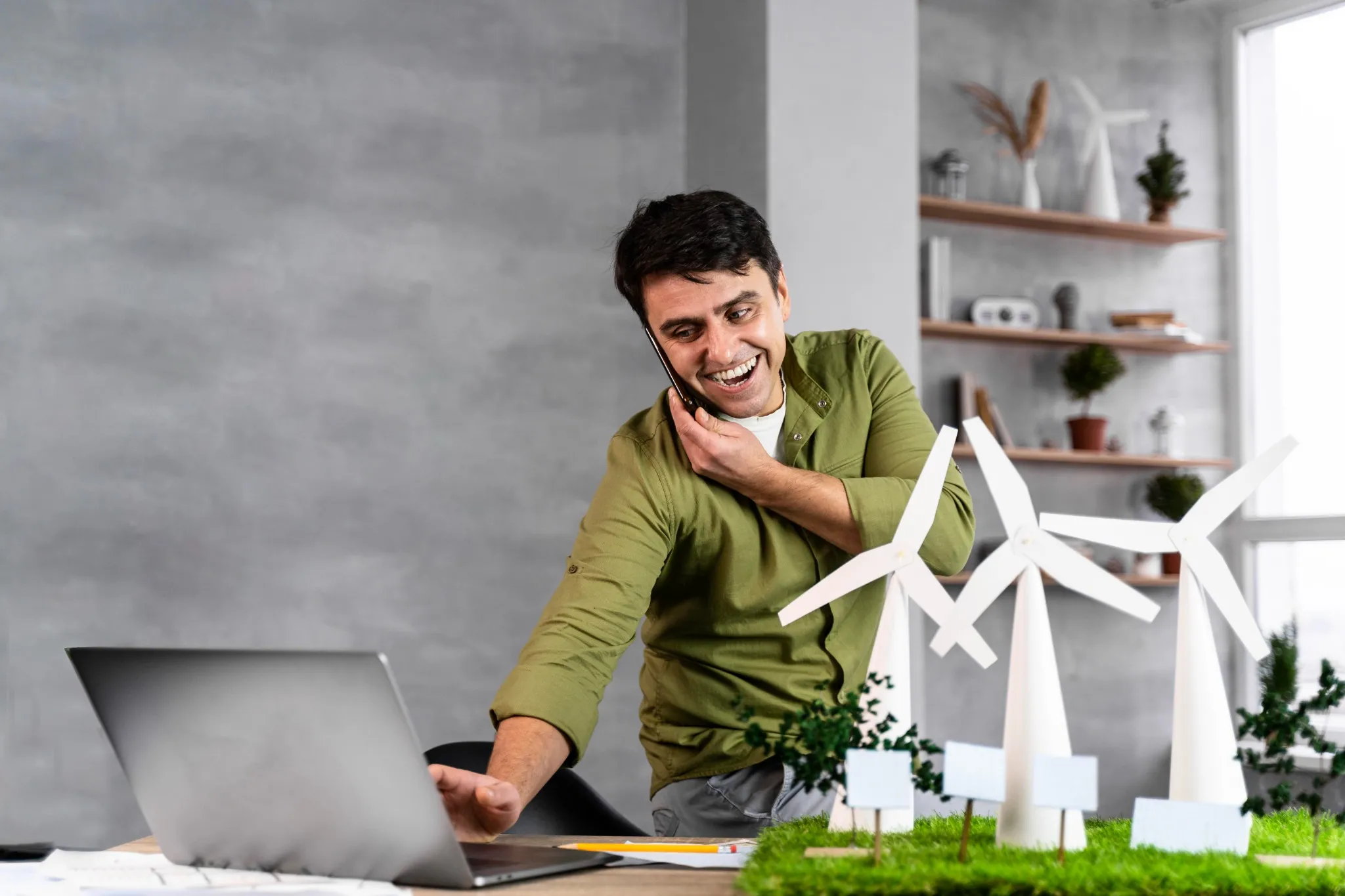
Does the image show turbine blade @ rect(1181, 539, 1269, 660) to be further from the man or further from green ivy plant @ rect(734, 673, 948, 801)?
the man

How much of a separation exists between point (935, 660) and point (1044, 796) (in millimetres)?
3435

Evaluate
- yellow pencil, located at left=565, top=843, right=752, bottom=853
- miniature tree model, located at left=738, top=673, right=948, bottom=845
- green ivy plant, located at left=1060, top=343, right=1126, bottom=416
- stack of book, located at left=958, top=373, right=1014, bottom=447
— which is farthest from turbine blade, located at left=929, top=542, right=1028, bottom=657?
green ivy plant, located at left=1060, top=343, right=1126, bottom=416

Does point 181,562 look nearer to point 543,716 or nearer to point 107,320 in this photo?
point 107,320

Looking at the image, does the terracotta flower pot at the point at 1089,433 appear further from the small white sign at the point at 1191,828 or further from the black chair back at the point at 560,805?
the small white sign at the point at 1191,828

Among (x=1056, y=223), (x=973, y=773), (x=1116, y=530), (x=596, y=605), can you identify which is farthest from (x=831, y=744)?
(x=1056, y=223)

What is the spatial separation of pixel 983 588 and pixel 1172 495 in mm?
3764

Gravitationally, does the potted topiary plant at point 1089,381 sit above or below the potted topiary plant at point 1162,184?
below

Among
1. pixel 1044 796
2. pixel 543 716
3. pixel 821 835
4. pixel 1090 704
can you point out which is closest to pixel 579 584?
pixel 543 716

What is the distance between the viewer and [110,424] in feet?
11.4

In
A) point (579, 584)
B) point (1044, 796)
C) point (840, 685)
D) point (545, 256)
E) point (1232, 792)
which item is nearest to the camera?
point (1044, 796)

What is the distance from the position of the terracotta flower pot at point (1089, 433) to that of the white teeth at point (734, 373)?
3.04m

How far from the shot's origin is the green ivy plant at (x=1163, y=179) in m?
4.80

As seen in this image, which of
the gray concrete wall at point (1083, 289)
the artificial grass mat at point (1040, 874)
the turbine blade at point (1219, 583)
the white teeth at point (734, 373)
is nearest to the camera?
the artificial grass mat at point (1040, 874)

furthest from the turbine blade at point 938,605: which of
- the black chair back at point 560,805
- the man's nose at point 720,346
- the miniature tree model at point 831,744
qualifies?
the black chair back at point 560,805
